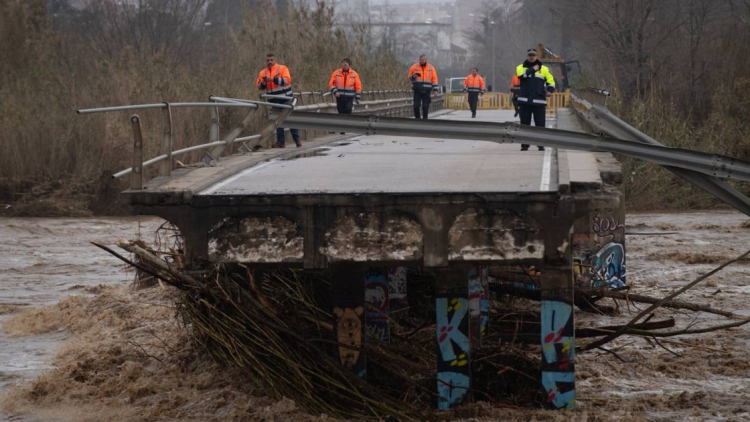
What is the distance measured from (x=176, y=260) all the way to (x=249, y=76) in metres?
21.7

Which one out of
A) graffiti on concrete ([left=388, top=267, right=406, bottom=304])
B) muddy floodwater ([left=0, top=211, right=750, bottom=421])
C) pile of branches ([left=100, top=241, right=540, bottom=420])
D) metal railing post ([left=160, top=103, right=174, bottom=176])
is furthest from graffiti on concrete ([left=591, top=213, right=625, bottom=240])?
metal railing post ([left=160, top=103, right=174, bottom=176])

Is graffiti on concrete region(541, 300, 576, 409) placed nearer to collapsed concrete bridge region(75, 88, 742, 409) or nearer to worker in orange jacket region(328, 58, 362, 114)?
collapsed concrete bridge region(75, 88, 742, 409)

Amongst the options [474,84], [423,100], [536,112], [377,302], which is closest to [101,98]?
[423,100]

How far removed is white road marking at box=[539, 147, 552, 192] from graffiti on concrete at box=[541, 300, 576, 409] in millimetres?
981

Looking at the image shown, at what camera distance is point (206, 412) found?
1061 cm

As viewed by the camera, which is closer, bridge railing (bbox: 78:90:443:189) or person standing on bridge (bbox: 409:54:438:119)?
bridge railing (bbox: 78:90:443:189)

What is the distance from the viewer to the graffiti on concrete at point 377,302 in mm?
11047

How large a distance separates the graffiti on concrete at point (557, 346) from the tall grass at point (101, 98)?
1828 cm

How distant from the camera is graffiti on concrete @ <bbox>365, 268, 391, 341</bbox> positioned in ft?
36.2

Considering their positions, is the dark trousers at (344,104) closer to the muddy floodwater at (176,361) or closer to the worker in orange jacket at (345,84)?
the worker in orange jacket at (345,84)

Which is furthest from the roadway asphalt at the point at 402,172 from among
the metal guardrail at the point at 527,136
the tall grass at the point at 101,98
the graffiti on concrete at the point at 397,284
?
the tall grass at the point at 101,98

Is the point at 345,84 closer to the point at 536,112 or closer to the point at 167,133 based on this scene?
the point at 536,112

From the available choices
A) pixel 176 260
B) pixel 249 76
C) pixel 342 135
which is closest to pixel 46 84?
pixel 249 76

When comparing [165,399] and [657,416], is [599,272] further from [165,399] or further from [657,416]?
[165,399]
